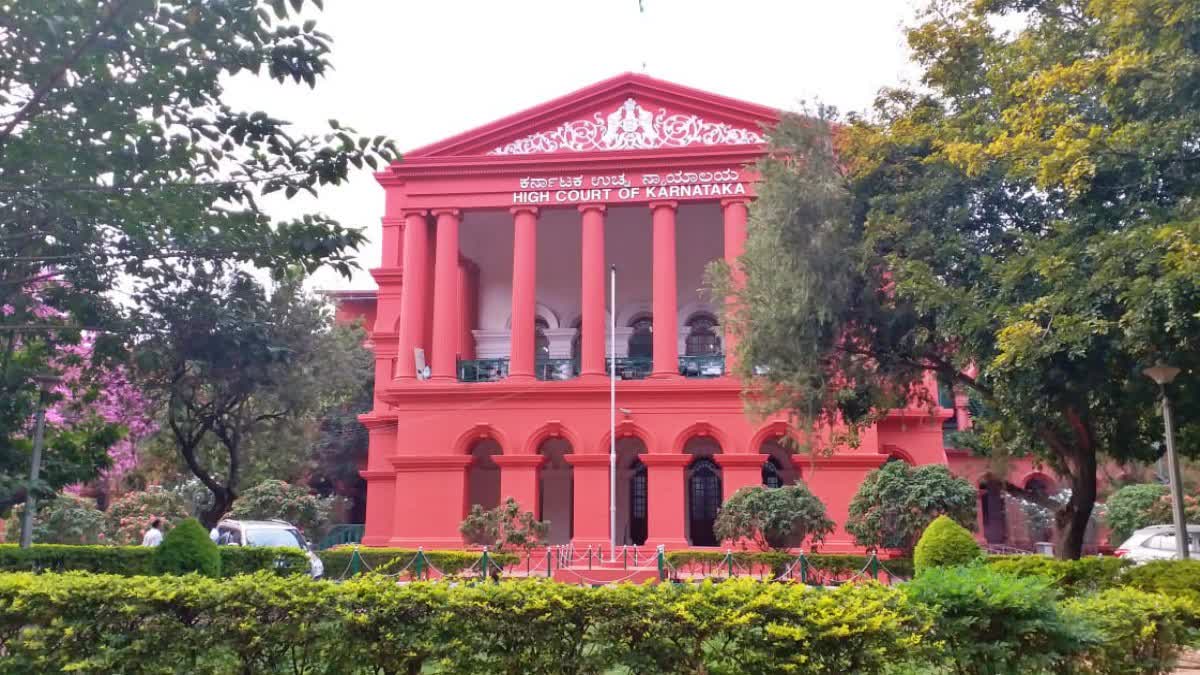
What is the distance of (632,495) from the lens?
28.6 m

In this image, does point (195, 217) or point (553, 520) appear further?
point (553, 520)

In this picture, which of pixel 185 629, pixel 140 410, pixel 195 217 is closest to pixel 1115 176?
pixel 195 217

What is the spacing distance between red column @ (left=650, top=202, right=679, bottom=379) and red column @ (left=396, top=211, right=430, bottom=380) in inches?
261

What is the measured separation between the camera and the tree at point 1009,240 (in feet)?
35.3

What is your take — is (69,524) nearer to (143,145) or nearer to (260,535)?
(260,535)

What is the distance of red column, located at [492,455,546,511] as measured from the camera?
24.6m

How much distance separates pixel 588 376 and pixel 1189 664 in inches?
678

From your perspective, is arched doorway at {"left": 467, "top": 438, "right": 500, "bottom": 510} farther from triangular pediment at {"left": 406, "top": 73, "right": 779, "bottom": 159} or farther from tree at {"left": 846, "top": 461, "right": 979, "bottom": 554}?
tree at {"left": 846, "top": 461, "right": 979, "bottom": 554}

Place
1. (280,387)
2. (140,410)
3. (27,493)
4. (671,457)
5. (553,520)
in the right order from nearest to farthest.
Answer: (27,493) → (280,387) → (140,410) → (671,457) → (553,520)

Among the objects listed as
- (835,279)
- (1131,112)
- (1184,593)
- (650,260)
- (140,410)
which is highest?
(650,260)

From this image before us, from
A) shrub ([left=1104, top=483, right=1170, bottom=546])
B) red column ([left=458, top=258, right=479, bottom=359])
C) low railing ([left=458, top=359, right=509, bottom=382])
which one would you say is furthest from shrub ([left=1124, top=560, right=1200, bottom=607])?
red column ([left=458, top=258, right=479, bottom=359])

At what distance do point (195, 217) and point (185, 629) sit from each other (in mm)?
3566

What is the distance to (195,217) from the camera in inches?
328

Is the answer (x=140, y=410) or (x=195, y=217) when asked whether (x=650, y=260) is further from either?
(x=195, y=217)
